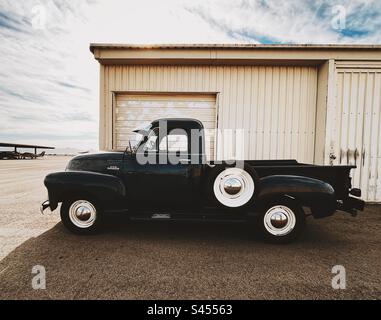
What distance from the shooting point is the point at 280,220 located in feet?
10.6

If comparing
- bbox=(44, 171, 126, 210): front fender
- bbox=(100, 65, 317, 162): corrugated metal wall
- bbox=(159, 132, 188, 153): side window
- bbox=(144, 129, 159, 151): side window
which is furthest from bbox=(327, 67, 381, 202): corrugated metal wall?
bbox=(44, 171, 126, 210): front fender

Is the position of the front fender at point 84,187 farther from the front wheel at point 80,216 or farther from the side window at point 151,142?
the side window at point 151,142

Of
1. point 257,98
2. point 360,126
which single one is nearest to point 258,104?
point 257,98

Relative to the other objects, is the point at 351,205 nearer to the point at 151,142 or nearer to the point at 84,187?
the point at 151,142

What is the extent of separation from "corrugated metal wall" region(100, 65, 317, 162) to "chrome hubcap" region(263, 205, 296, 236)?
118 inches

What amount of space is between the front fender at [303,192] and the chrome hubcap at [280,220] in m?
0.19

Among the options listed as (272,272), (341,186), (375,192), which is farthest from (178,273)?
(375,192)

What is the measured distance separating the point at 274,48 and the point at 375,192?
4610mm

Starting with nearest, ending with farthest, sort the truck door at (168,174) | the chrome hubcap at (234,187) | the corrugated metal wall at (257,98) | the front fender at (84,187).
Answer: the chrome hubcap at (234,187) < the front fender at (84,187) < the truck door at (168,174) < the corrugated metal wall at (257,98)

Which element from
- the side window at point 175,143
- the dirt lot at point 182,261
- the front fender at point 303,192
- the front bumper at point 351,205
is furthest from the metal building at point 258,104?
the front fender at point 303,192

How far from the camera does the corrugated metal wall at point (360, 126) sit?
19.0ft

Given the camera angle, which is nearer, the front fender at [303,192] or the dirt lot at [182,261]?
the dirt lot at [182,261]

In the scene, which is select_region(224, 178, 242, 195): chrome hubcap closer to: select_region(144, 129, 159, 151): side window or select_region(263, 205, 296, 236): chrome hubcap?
select_region(263, 205, 296, 236): chrome hubcap

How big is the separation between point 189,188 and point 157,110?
3426mm
